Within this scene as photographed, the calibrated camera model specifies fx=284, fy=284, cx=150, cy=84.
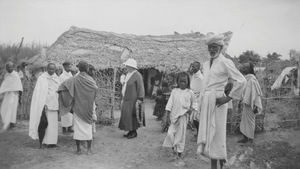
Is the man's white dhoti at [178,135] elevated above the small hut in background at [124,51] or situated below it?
below

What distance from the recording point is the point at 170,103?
5.60 m

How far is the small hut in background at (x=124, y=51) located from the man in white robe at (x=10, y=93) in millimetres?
3670

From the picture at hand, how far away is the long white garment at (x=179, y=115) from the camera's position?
5.49 m

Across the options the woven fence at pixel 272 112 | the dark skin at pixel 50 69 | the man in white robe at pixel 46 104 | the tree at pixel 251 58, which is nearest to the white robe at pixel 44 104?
the man in white robe at pixel 46 104

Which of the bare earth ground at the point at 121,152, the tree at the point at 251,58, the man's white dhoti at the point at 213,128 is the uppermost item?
the tree at the point at 251,58

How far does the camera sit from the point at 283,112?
28.3ft

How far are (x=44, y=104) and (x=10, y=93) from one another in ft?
9.42

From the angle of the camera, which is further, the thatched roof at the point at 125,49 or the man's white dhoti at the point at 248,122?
the thatched roof at the point at 125,49

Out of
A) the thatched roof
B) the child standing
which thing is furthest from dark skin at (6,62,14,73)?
the child standing

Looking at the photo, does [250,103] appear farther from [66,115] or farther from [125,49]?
[125,49]

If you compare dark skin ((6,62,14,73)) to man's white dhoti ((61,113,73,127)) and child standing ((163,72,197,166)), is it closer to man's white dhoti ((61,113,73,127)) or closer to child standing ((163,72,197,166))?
man's white dhoti ((61,113,73,127))

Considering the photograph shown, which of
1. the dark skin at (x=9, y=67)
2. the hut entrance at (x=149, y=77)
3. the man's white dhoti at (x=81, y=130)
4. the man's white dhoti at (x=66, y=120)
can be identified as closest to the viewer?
the man's white dhoti at (x=81, y=130)

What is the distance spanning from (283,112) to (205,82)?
17.3ft

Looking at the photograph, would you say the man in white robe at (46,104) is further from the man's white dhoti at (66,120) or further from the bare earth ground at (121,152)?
the man's white dhoti at (66,120)
